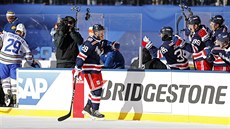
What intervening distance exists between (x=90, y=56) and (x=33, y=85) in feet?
4.38

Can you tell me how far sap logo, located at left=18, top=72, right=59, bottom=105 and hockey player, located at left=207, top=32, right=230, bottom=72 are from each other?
260 cm

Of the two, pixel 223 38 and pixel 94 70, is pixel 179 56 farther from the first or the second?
pixel 94 70

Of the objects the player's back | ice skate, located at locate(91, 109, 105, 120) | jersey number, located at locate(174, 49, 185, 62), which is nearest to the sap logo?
ice skate, located at locate(91, 109, 105, 120)

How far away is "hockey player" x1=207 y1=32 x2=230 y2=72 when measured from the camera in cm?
1420

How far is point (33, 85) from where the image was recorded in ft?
49.1

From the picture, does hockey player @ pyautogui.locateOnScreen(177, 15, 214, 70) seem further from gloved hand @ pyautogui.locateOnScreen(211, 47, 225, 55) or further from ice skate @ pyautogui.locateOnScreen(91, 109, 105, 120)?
ice skate @ pyautogui.locateOnScreen(91, 109, 105, 120)

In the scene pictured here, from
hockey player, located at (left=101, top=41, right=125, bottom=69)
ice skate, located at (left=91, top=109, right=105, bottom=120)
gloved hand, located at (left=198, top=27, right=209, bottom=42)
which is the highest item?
gloved hand, located at (left=198, top=27, right=209, bottom=42)

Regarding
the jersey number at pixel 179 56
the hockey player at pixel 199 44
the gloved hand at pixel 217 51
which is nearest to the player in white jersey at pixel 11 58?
the jersey number at pixel 179 56

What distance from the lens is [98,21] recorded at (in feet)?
61.2

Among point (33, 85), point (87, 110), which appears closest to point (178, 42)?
point (87, 110)

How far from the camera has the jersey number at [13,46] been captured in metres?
15.9

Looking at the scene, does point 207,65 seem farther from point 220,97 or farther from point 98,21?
point 98,21

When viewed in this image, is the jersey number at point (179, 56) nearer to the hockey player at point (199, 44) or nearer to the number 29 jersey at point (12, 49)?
the hockey player at point (199, 44)

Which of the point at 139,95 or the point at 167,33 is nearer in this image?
the point at 139,95
